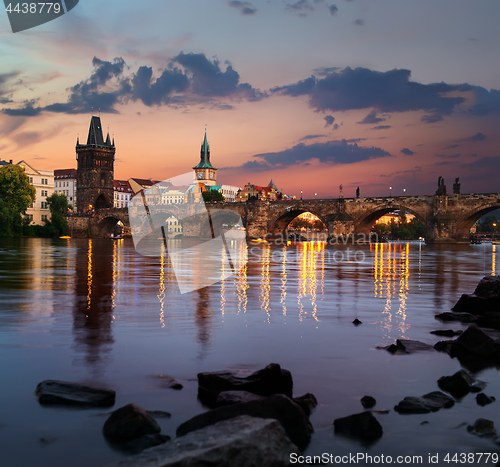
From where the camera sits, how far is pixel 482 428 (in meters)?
4.71

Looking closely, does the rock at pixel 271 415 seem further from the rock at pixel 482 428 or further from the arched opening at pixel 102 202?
the arched opening at pixel 102 202

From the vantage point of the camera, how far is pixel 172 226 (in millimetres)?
153375

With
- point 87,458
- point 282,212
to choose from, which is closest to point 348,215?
point 282,212

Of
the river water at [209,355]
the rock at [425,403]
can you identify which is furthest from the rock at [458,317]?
the rock at [425,403]

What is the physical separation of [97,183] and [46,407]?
116148mm

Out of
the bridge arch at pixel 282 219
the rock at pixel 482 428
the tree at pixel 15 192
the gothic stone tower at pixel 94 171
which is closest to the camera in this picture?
the rock at pixel 482 428

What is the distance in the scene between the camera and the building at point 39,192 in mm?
92750

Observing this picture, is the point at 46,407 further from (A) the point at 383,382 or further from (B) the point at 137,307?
(B) the point at 137,307

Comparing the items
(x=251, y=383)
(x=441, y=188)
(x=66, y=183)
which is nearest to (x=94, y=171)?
(x=66, y=183)

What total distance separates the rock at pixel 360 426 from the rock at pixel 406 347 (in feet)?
9.73

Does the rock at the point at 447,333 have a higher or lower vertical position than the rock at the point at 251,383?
lower

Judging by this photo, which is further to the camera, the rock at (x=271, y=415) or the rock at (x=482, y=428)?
the rock at (x=482, y=428)

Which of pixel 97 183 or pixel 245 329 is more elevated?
pixel 97 183

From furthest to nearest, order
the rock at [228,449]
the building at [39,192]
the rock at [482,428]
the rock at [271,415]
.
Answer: the building at [39,192] → the rock at [482,428] → the rock at [271,415] → the rock at [228,449]
